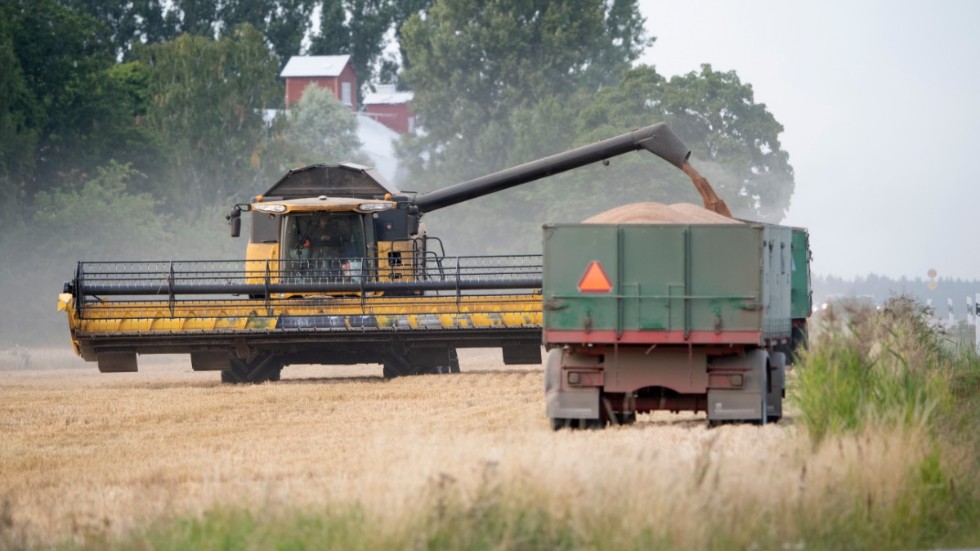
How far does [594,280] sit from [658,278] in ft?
2.07

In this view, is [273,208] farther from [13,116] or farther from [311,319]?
[13,116]

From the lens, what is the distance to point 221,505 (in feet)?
36.1

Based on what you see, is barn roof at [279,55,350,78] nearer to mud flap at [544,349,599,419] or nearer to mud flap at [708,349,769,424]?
mud flap at [544,349,599,419]

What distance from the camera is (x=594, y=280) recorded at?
16.7 m

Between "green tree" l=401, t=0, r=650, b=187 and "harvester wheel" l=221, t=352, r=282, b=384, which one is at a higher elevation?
"green tree" l=401, t=0, r=650, b=187

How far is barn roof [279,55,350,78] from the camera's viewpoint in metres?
118

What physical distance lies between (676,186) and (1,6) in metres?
33.7

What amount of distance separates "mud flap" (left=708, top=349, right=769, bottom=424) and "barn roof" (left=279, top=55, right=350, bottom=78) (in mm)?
102652

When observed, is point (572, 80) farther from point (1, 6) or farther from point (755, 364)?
point (755, 364)

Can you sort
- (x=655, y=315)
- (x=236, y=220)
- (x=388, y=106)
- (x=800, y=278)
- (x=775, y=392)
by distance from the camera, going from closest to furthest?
(x=655, y=315)
(x=775, y=392)
(x=800, y=278)
(x=236, y=220)
(x=388, y=106)

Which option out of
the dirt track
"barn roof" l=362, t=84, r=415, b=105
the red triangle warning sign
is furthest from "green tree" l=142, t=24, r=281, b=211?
the red triangle warning sign

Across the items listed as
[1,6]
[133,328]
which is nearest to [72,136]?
[1,6]

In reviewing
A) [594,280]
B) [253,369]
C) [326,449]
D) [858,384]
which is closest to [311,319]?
[253,369]

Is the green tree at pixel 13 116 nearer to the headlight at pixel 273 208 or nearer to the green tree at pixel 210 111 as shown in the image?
the green tree at pixel 210 111
